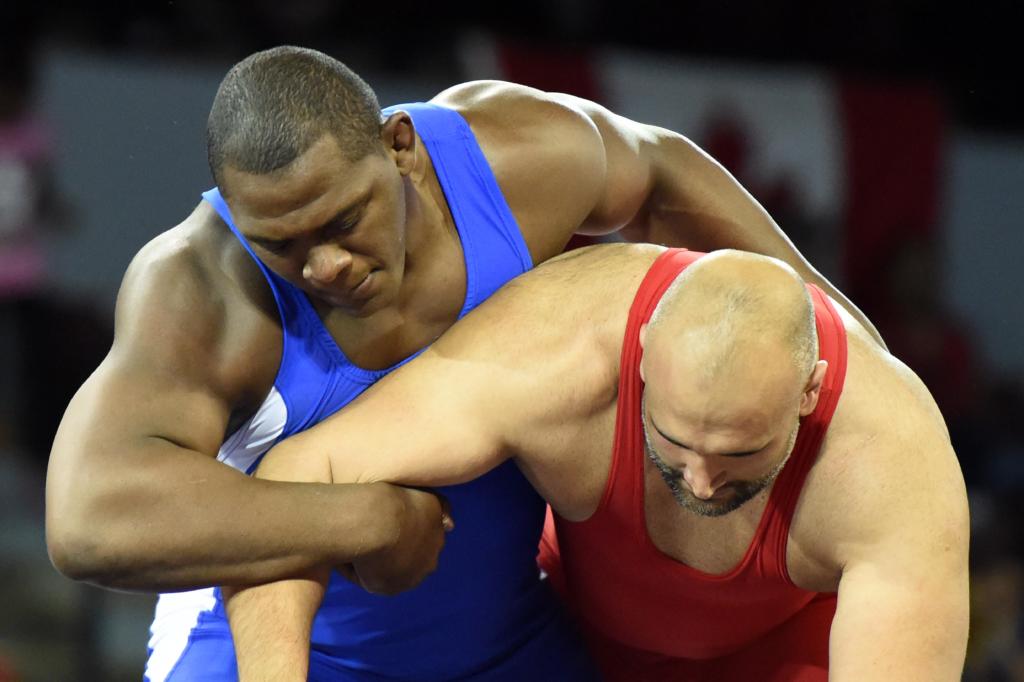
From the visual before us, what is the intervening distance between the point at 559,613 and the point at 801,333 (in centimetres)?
74

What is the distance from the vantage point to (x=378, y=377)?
6.07 feet

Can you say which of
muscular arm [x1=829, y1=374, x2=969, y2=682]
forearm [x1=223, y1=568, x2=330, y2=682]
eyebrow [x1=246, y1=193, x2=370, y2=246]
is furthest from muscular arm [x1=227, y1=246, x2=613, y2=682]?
muscular arm [x1=829, y1=374, x2=969, y2=682]

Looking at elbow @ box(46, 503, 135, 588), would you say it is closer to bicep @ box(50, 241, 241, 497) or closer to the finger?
bicep @ box(50, 241, 241, 497)

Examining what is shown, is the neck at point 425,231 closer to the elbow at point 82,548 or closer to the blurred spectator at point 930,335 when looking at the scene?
the elbow at point 82,548

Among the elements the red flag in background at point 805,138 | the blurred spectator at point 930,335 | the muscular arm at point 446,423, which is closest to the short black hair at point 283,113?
the muscular arm at point 446,423

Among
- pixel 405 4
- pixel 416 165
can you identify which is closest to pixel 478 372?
pixel 416 165

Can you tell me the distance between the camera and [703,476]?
160 centimetres

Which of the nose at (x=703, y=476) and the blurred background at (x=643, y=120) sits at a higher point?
the nose at (x=703, y=476)

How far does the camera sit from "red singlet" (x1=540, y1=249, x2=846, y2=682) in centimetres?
170

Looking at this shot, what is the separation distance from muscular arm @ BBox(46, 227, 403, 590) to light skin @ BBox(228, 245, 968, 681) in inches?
2.3

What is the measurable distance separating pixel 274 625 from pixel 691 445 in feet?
1.67

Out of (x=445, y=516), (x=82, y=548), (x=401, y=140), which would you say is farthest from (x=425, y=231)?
(x=82, y=548)

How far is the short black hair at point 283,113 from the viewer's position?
1.61m

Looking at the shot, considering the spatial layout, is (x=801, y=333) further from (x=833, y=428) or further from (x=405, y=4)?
(x=405, y=4)
